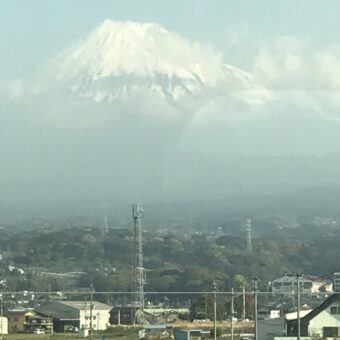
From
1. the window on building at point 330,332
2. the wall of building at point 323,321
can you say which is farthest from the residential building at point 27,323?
the window on building at point 330,332

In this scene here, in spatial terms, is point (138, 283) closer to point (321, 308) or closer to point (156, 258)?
point (321, 308)

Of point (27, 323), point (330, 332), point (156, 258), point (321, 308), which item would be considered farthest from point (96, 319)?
point (156, 258)

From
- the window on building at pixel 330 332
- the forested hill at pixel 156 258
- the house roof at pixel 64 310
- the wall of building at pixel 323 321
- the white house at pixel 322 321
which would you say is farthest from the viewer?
the forested hill at pixel 156 258

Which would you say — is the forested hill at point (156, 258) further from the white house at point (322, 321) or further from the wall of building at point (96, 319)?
the white house at point (322, 321)

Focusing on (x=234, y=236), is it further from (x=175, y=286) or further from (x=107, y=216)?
(x=175, y=286)

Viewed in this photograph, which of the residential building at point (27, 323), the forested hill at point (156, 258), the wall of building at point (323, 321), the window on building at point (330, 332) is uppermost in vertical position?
the forested hill at point (156, 258)
